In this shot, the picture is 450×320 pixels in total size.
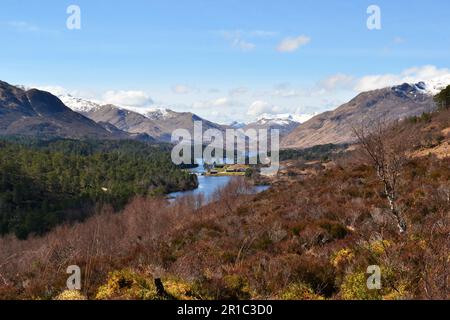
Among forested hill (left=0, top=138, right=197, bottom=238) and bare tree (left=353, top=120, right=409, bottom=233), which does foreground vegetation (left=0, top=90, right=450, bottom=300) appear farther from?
forested hill (left=0, top=138, right=197, bottom=238)

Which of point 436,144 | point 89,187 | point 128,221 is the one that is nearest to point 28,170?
point 89,187

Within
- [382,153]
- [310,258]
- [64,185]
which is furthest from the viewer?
[64,185]

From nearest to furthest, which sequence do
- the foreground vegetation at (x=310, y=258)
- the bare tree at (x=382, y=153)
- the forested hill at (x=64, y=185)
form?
1. the foreground vegetation at (x=310, y=258)
2. the bare tree at (x=382, y=153)
3. the forested hill at (x=64, y=185)

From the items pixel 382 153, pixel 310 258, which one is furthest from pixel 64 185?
pixel 310 258

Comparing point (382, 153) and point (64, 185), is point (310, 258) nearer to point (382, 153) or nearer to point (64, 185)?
point (382, 153)

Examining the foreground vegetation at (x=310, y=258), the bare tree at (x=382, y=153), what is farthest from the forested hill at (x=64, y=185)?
the bare tree at (x=382, y=153)

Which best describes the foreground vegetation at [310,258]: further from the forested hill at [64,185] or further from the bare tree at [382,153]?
the forested hill at [64,185]

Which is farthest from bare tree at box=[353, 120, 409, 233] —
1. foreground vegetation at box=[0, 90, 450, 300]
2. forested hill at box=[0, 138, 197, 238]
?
forested hill at box=[0, 138, 197, 238]
